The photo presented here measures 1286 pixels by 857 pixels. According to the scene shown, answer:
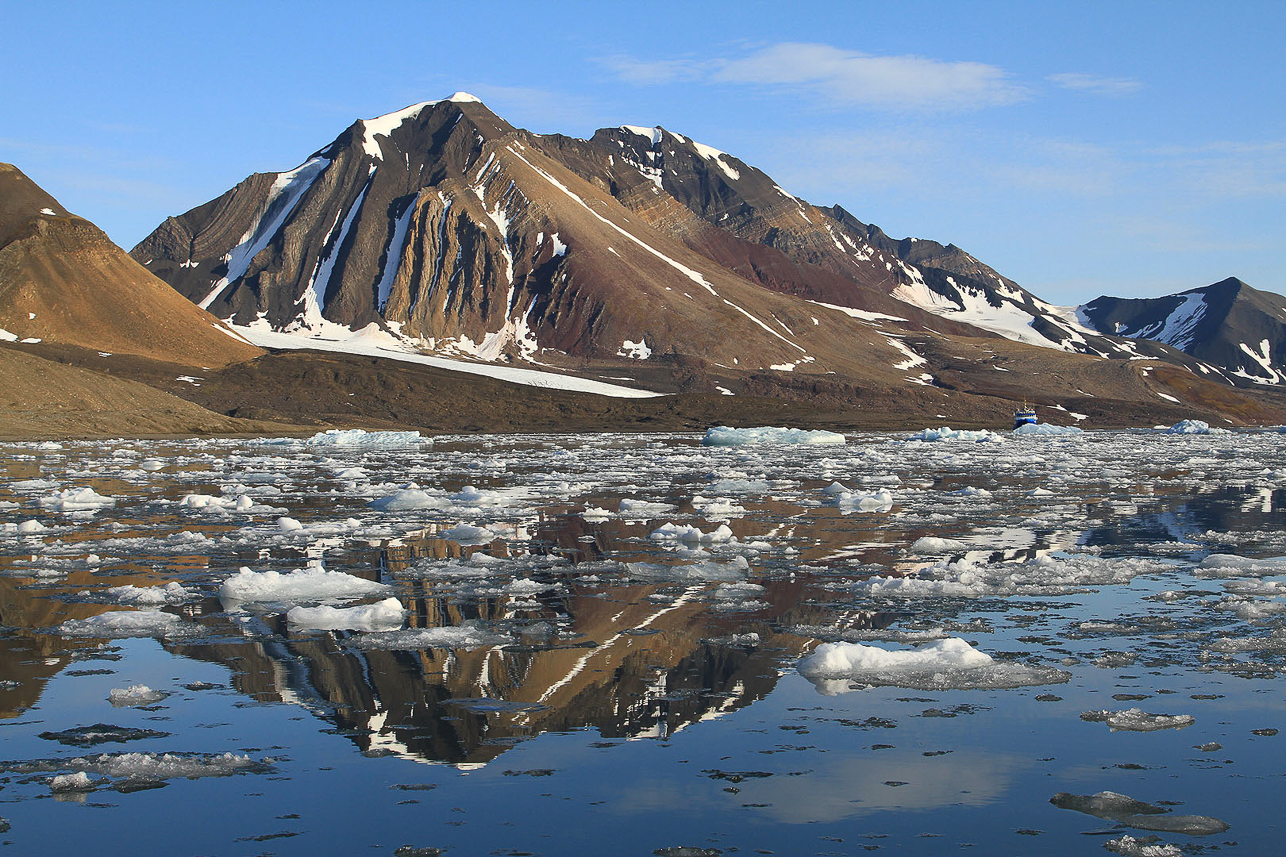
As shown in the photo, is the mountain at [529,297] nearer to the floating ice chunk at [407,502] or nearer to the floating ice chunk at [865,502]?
the floating ice chunk at [865,502]

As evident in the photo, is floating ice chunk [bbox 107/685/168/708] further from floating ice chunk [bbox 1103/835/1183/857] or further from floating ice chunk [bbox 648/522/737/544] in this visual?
floating ice chunk [bbox 648/522/737/544]

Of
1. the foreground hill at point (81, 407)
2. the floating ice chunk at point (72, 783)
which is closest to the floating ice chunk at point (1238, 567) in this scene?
the floating ice chunk at point (72, 783)

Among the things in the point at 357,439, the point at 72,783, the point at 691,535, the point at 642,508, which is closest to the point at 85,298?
the point at 357,439

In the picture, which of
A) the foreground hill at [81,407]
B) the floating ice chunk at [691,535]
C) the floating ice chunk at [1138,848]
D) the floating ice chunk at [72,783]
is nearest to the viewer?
the floating ice chunk at [1138,848]

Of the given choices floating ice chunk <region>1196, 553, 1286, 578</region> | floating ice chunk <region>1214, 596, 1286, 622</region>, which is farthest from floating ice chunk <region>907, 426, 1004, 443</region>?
floating ice chunk <region>1214, 596, 1286, 622</region>

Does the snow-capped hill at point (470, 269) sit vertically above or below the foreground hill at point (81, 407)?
above

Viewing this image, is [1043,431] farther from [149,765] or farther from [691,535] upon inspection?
[149,765]
